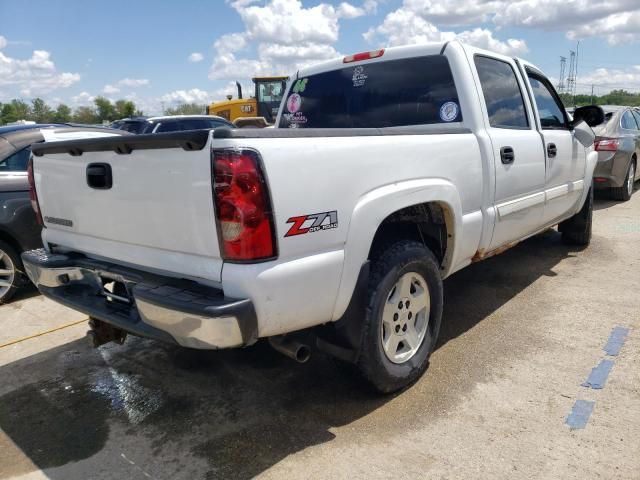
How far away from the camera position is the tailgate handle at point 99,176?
8.26 ft

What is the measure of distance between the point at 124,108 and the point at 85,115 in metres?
6.96

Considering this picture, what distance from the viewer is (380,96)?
3.69 metres

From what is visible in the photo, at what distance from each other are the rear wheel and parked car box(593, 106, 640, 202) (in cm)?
817

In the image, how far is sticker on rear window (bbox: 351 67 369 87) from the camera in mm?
3768

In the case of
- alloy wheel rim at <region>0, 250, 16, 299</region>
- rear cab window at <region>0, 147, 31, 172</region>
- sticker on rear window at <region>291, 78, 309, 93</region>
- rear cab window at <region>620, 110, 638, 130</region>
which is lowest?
alloy wheel rim at <region>0, 250, 16, 299</region>

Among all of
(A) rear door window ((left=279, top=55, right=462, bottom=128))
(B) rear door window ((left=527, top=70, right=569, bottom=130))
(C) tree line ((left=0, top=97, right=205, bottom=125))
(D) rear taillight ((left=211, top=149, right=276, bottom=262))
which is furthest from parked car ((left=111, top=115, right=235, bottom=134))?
(C) tree line ((left=0, top=97, right=205, bottom=125))

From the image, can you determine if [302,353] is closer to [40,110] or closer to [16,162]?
[16,162]

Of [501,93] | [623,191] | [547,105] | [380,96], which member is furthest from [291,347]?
[623,191]

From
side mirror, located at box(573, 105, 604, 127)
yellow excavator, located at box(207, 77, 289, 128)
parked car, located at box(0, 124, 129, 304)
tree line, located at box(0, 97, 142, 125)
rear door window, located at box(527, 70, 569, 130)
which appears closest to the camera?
rear door window, located at box(527, 70, 569, 130)

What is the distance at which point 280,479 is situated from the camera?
2.32m

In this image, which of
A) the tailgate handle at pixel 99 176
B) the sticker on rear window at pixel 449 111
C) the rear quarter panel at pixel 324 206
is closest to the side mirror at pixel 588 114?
the sticker on rear window at pixel 449 111

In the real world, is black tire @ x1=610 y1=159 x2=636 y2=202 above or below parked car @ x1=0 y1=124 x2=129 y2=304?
below

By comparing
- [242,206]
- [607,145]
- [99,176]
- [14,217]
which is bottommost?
[607,145]

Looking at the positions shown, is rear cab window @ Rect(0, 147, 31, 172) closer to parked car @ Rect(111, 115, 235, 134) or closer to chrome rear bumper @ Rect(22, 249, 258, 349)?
chrome rear bumper @ Rect(22, 249, 258, 349)
